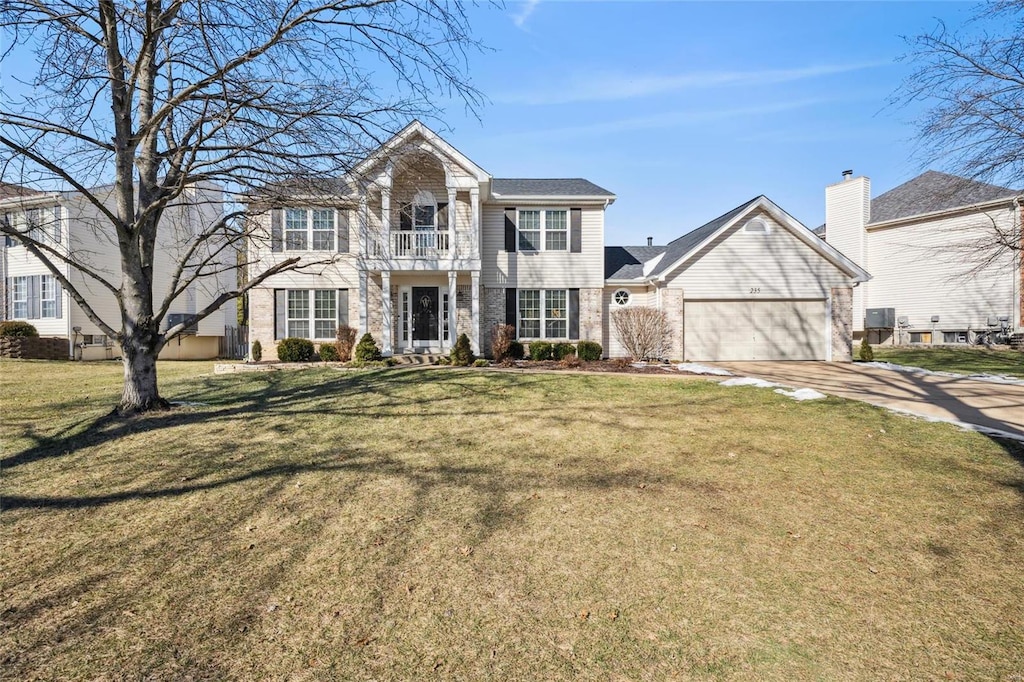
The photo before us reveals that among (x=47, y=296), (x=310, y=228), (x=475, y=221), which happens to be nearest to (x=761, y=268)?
(x=475, y=221)

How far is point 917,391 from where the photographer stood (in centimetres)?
1091

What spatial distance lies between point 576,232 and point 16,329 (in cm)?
2109

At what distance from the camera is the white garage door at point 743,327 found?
1738cm

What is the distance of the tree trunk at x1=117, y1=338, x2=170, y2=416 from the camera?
8.11m

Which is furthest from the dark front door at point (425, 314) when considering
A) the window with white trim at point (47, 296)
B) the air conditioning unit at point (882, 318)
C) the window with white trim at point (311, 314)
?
the air conditioning unit at point (882, 318)

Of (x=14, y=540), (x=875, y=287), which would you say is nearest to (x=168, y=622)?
(x=14, y=540)

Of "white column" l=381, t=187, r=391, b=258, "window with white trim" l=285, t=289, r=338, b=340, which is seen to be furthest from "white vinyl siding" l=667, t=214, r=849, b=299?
"window with white trim" l=285, t=289, r=338, b=340

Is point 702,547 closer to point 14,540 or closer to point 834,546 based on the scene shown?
point 834,546

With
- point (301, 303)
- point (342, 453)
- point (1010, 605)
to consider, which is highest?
point (301, 303)

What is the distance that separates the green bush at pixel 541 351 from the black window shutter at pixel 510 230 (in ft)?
11.9

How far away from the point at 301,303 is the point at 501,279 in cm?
694

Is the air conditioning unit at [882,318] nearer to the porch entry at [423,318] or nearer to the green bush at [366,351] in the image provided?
the porch entry at [423,318]

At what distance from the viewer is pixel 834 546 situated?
446 centimetres

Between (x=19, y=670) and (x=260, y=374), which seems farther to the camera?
(x=260, y=374)
